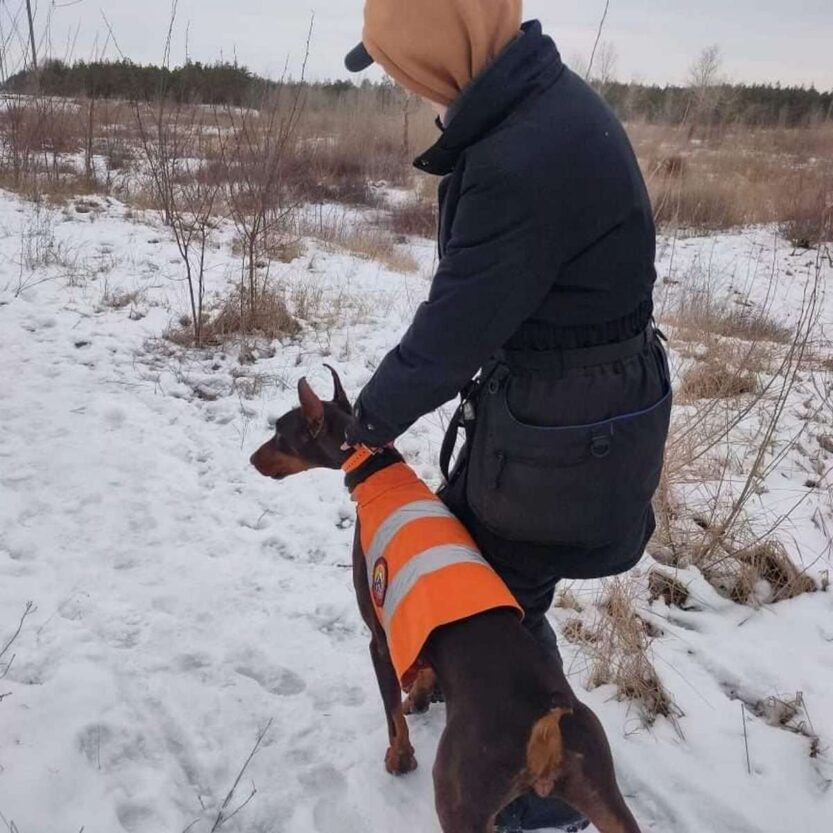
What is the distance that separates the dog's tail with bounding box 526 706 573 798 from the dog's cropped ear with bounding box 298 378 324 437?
1.38 meters

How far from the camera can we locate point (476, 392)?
188 cm

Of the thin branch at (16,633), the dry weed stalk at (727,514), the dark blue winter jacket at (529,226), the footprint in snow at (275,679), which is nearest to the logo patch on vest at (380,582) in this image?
the dark blue winter jacket at (529,226)

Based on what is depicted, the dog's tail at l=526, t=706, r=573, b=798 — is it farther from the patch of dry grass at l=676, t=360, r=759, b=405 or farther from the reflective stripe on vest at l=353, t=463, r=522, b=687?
the patch of dry grass at l=676, t=360, r=759, b=405

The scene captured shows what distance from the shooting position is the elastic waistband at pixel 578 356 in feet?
5.33

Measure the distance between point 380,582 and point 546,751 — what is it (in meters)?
0.63

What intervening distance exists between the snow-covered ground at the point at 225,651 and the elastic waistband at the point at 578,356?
1.45 m

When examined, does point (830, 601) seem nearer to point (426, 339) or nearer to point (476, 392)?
point (476, 392)

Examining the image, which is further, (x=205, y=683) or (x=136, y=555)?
(x=136, y=555)

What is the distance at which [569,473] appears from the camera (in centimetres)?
Answer: 164

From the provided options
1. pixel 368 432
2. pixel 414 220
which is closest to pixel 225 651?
pixel 368 432

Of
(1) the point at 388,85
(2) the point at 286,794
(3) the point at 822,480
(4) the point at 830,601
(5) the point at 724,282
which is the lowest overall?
(2) the point at 286,794

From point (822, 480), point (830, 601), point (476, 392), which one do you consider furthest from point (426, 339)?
point (822, 480)

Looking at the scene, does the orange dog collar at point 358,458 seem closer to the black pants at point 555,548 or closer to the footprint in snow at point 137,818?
the black pants at point 555,548

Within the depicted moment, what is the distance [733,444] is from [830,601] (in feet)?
4.54
